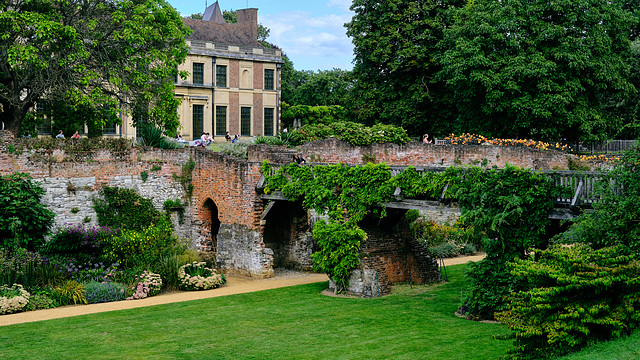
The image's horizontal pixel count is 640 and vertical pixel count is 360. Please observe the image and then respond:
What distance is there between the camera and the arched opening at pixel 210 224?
23.4 meters

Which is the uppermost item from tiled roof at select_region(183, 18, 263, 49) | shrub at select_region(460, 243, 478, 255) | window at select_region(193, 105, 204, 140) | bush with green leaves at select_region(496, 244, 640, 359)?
tiled roof at select_region(183, 18, 263, 49)

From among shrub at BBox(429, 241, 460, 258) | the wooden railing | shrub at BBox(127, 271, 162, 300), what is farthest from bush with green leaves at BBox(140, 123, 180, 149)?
the wooden railing

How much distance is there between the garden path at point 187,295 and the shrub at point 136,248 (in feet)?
5.54

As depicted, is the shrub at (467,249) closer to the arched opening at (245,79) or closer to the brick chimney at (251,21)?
the arched opening at (245,79)

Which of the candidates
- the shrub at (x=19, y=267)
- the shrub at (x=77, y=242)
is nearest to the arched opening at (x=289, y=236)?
the shrub at (x=77, y=242)

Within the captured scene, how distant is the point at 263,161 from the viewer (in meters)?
20.8

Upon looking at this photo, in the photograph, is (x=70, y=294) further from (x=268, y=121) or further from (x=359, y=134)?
(x=268, y=121)

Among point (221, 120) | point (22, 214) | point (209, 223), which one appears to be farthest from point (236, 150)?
point (221, 120)

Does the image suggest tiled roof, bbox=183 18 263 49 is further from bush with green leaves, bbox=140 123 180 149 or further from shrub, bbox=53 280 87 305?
shrub, bbox=53 280 87 305

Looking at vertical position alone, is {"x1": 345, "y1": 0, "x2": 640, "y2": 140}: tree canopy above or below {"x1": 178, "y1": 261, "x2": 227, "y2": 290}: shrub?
above

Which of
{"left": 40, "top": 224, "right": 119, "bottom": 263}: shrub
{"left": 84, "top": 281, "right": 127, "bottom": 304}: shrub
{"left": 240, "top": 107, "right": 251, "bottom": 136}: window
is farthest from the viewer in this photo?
{"left": 240, "top": 107, "right": 251, "bottom": 136}: window

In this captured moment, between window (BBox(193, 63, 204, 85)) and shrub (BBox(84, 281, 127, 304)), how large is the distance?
2934cm

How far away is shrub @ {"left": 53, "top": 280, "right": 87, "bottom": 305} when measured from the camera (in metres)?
17.9

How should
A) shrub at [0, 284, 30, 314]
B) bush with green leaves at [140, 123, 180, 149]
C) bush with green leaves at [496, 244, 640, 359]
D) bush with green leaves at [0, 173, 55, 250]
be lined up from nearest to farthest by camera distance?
bush with green leaves at [496, 244, 640, 359], shrub at [0, 284, 30, 314], bush with green leaves at [0, 173, 55, 250], bush with green leaves at [140, 123, 180, 149]
